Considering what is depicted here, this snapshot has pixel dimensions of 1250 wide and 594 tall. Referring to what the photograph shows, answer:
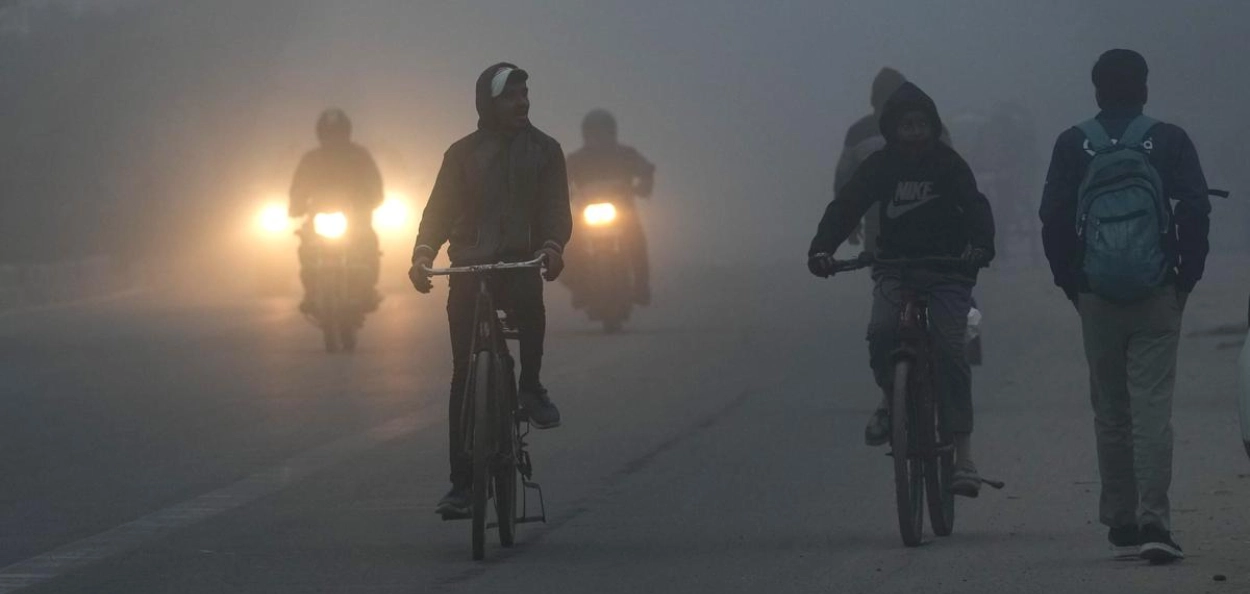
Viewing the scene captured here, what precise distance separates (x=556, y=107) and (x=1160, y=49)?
2133 centimetres

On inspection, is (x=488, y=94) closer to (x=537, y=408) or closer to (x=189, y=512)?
(x=537, y=408)

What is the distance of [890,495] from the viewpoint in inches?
466

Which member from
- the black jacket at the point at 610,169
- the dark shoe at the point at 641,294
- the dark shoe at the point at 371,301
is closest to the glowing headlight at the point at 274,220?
the black jacket at the point at 610,169

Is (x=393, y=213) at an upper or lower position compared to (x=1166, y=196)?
upper

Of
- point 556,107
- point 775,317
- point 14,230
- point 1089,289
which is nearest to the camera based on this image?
point 1089,289

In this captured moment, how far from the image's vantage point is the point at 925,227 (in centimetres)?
1069

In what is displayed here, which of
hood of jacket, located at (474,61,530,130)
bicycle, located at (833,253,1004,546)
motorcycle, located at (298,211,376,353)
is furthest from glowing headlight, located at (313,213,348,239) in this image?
bicycle, located at (833,253,1004,546)

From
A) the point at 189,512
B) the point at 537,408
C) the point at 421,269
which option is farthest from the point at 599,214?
the point at 421,269

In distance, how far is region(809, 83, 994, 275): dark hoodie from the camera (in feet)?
35.0

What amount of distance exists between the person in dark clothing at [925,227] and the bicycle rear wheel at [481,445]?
4.48 feet

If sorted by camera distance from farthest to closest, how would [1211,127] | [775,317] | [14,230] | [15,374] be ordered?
[1211,127], [14,230], [775,317], [15,374]

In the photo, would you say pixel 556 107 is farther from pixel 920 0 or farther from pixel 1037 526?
pixel 1037 526

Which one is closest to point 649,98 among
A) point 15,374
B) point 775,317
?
point 775,317

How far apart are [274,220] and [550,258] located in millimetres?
31716
